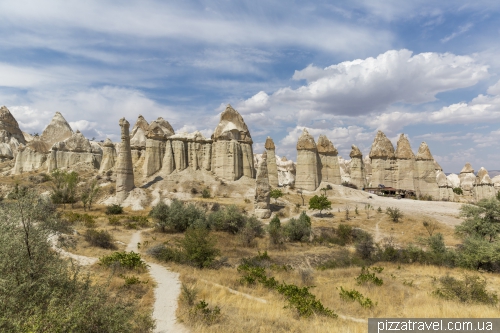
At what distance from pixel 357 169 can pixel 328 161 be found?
255 inches

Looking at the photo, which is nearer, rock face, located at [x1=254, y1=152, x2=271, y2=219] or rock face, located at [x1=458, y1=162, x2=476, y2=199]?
rock face, located at [x1=254, y1=152, x2=271, y2=219]

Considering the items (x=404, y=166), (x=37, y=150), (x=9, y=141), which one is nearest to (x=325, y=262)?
(x=404, y=166)

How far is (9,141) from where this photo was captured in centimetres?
6569

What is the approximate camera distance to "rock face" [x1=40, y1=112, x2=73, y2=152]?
61.8 metres

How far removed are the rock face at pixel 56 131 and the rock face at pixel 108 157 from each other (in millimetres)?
17749

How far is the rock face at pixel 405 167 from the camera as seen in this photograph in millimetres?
48125

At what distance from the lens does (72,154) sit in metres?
53.6

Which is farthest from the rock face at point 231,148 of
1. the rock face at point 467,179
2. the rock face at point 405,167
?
the rock face at point 467,179

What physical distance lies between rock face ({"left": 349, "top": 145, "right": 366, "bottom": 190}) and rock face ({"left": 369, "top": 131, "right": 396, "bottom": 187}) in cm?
244

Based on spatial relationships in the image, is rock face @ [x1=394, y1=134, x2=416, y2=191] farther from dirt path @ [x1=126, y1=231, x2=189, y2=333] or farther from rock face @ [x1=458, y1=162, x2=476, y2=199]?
dirt path @ [x1=126, y1=231, x2=189, y2=333]

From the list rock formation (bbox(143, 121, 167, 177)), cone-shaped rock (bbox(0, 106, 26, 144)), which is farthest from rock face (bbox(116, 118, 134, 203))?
cone-shaped rock (bbox(0, 106, 26, 144))

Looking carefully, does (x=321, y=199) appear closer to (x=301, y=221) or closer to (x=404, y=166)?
(x=301, y=221)

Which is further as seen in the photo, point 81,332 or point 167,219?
point 167,219

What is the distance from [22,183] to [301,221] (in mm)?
40075
